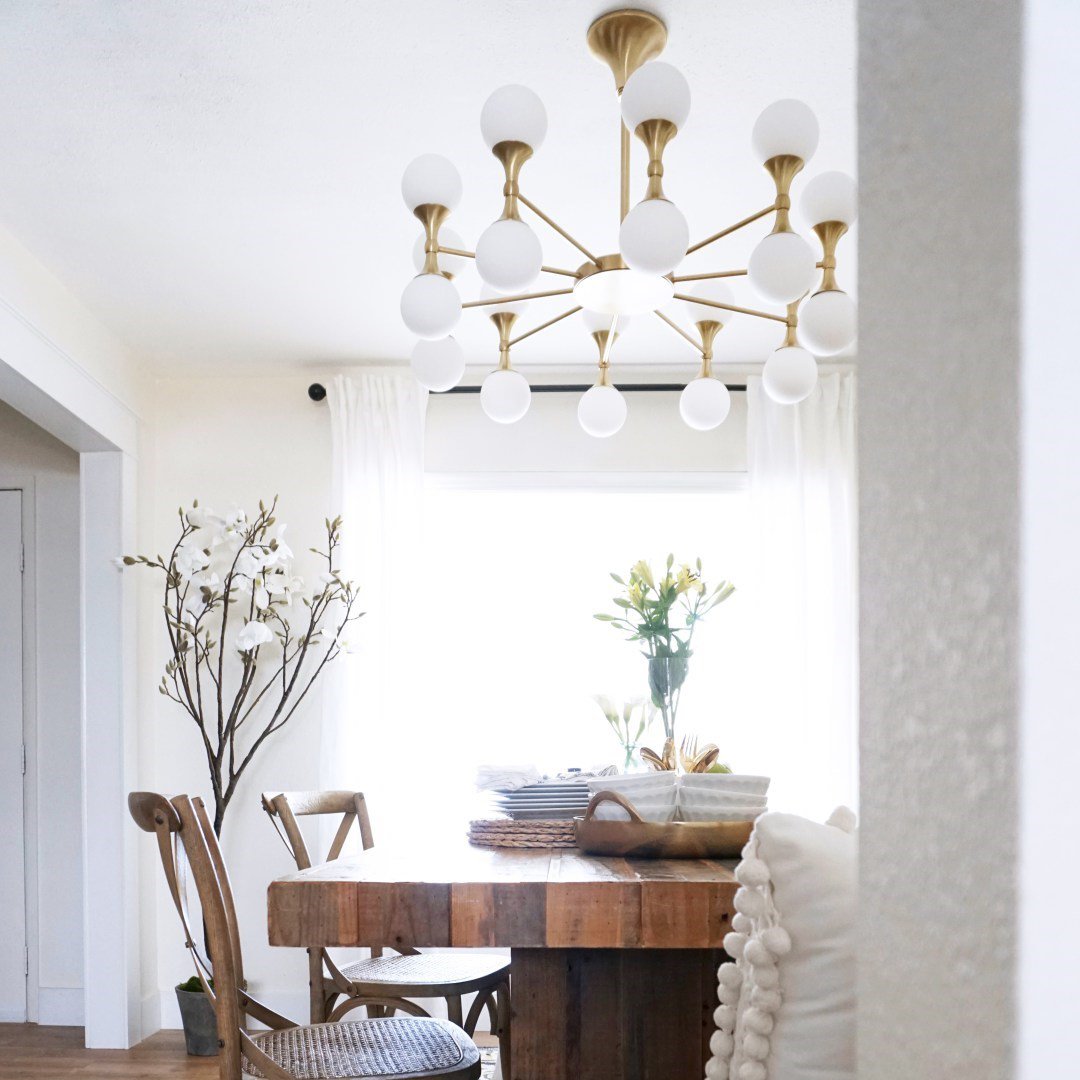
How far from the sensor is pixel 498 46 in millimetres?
2279

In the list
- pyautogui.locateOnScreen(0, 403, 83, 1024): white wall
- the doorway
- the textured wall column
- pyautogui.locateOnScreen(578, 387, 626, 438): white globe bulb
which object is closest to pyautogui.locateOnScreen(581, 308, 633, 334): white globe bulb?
pyautogui.locateOnScreen(578, 387, 626, 438): white globe bulb

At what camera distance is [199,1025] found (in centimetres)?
398

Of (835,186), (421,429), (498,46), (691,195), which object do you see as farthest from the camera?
(421,429)

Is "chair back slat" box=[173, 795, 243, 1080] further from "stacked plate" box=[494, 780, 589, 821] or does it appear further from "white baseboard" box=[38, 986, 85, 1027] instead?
"white baseboard" box=[38, 986, 85, 1027]

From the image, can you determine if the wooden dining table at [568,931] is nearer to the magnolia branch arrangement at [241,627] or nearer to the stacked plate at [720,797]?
the stacked plate at [720,797]

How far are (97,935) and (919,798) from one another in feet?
14.1

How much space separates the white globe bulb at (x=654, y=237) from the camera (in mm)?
1786

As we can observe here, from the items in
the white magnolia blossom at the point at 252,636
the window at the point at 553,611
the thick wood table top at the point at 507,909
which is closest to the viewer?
the thick wood table top at the point at 507,909

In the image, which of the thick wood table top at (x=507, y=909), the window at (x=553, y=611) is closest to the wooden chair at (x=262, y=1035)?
the thick wood table top at (x=507, y=909)

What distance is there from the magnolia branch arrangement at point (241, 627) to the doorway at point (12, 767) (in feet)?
2.13

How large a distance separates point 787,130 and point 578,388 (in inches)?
105

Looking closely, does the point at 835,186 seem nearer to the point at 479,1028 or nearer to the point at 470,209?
the point at 470,209

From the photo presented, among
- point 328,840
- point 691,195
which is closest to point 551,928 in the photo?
point 691,195

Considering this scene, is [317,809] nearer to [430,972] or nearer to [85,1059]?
[430,972]
